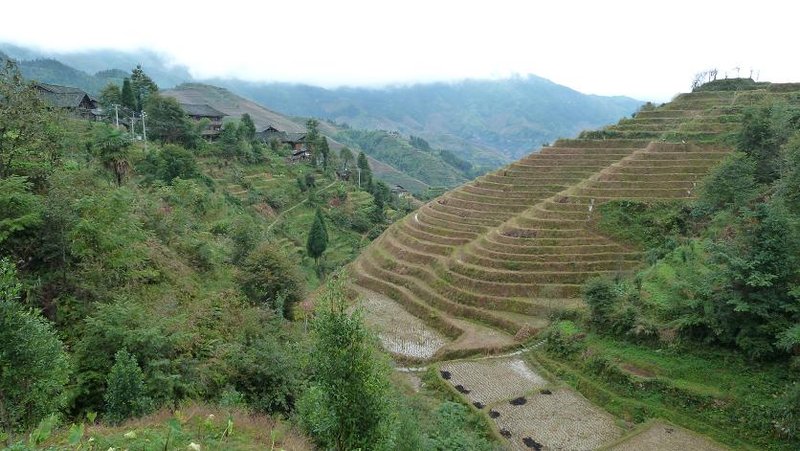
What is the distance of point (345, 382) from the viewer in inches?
321

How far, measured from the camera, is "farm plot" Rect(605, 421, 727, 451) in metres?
15.6

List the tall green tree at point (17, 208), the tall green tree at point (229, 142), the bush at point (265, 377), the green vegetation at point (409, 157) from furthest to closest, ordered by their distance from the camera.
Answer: the green vegetation at point (409, 157), the tall green tree at point (229, 142), the bush at point (265, 377), the tall green tree at point (17, 208)

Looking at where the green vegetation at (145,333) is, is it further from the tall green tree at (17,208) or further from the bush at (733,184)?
the bush at (733,184)

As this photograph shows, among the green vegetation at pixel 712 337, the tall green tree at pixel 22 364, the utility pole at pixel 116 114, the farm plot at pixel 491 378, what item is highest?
the utility pole at pixel 116 114

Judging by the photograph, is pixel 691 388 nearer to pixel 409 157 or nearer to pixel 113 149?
pixel 113 149

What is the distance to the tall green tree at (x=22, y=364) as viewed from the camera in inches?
256

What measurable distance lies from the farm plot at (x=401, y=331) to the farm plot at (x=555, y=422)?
604 cm

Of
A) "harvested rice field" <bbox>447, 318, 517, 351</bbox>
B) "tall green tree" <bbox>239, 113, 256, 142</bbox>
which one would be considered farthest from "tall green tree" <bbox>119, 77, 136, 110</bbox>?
"harvested rice field" <bbox>447, 318, 517, 351</bbox>

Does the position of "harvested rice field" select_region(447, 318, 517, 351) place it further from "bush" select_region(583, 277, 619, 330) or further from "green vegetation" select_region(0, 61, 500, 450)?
"green vegetation" select_region(0, 61, 500, 450)

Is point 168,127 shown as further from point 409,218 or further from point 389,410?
point 389,410

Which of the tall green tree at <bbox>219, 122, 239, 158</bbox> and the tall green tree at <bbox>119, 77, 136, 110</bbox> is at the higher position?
the tall green tree at <bbox>119, 77, 136, 110</bbox>

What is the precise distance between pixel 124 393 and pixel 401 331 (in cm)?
1827

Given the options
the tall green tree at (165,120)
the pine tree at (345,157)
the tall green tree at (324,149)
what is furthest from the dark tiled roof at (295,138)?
the tall green tree at (165,120)

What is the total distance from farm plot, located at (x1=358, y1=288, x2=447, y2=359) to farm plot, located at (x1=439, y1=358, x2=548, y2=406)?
2.32m
